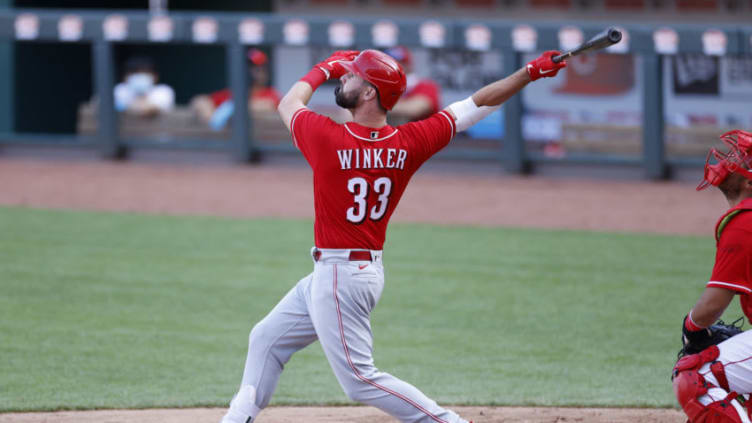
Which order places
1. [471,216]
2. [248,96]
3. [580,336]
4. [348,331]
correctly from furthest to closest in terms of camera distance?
[248,96], [471,216], [580,336], [348,331]

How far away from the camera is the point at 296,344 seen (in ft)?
12.4

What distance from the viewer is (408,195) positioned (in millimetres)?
10359

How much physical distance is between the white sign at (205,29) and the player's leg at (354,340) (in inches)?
325

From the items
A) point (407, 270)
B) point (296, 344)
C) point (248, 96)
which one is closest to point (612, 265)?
point (407, 270)

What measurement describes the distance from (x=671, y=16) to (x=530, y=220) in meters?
4.92

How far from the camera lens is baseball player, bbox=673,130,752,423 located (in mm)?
3221

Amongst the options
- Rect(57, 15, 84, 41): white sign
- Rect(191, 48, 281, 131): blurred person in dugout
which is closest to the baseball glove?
Rect(191, 48, 281, 131): blurred person in dugout

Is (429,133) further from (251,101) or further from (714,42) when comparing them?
(251,101)

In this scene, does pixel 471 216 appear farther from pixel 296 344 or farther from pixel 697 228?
pixel 296 344

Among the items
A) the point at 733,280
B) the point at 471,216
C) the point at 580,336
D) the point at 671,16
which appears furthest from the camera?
the point at 671,16

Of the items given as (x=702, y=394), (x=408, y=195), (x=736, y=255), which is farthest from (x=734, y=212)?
(x=408, y=195)

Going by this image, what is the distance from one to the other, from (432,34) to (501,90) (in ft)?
24.2

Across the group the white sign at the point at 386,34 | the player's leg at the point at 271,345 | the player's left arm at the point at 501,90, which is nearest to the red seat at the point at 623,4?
the white sign at the point at 386,34

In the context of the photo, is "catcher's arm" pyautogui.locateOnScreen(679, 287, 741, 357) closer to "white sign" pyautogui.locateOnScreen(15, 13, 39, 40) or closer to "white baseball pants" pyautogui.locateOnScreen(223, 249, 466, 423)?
"white baseball pants" pyautogui.locateOnScreen(223, 249, 466, 423)
